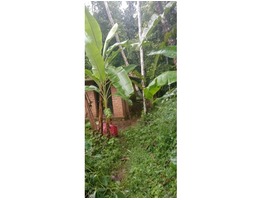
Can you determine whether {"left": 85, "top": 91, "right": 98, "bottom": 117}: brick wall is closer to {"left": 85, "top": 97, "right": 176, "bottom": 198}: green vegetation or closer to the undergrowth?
{"left": 85, "top": 97, "right": 176, "bottom": 198}: green vegetation

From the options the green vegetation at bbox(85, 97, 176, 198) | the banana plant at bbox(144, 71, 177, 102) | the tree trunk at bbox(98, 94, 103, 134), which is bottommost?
the green vegetation at bbox(85, 97, 176, 198)

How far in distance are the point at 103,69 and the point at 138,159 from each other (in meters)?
0.63

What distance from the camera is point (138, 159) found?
1.56 metres

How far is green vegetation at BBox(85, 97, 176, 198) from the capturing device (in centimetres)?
147

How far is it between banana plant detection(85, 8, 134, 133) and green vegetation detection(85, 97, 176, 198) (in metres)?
0.15

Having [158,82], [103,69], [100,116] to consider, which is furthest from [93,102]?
[158,82]

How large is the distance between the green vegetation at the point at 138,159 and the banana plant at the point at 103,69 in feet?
0.51

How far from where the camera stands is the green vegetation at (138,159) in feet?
4.82

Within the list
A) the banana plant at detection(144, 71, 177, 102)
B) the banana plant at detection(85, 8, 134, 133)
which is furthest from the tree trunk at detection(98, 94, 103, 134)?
the banana plant at detection(144, 71, 177, 102)

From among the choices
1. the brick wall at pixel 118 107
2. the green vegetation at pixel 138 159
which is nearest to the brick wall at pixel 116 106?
the brick wall at pixel 118 107

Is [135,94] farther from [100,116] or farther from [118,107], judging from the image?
[100,116]
